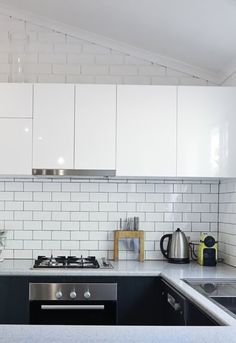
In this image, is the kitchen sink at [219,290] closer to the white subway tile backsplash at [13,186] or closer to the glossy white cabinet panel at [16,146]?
the glossy white cabinet panel at [16,146]

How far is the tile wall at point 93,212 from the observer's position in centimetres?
402

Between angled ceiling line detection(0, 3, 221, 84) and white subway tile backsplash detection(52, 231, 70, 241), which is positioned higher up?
angled ceiling line detection(0, 3, 221, 84)

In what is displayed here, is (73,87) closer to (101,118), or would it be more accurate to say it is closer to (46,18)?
(101,118)

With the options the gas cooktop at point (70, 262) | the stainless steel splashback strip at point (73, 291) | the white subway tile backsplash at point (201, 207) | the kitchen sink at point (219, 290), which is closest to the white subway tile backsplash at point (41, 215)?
the gas cooktop at point (70, 262)

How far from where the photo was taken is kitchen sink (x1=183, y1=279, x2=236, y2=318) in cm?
261

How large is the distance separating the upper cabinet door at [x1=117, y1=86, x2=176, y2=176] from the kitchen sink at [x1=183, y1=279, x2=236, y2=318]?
0.92m

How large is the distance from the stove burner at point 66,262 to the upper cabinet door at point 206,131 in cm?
97

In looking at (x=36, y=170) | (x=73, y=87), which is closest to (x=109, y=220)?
(x=36, y=170)

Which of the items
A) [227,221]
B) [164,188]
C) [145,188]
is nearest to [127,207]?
[145,188]

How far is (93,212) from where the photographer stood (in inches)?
160

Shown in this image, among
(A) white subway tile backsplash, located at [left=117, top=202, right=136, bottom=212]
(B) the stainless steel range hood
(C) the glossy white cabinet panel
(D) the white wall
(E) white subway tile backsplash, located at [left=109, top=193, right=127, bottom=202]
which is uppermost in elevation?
(D) the white wall

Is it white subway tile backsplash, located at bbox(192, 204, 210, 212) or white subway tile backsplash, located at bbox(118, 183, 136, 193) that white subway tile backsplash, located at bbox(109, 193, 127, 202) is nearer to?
white subway tile backsplash, located at bbox(118, 183, 136, 193)

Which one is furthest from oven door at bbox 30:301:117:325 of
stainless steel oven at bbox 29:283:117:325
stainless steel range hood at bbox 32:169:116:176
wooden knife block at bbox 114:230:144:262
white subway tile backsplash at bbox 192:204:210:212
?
white subway tile backsplash at bbox 192:204:210:212

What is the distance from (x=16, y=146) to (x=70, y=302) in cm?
123
